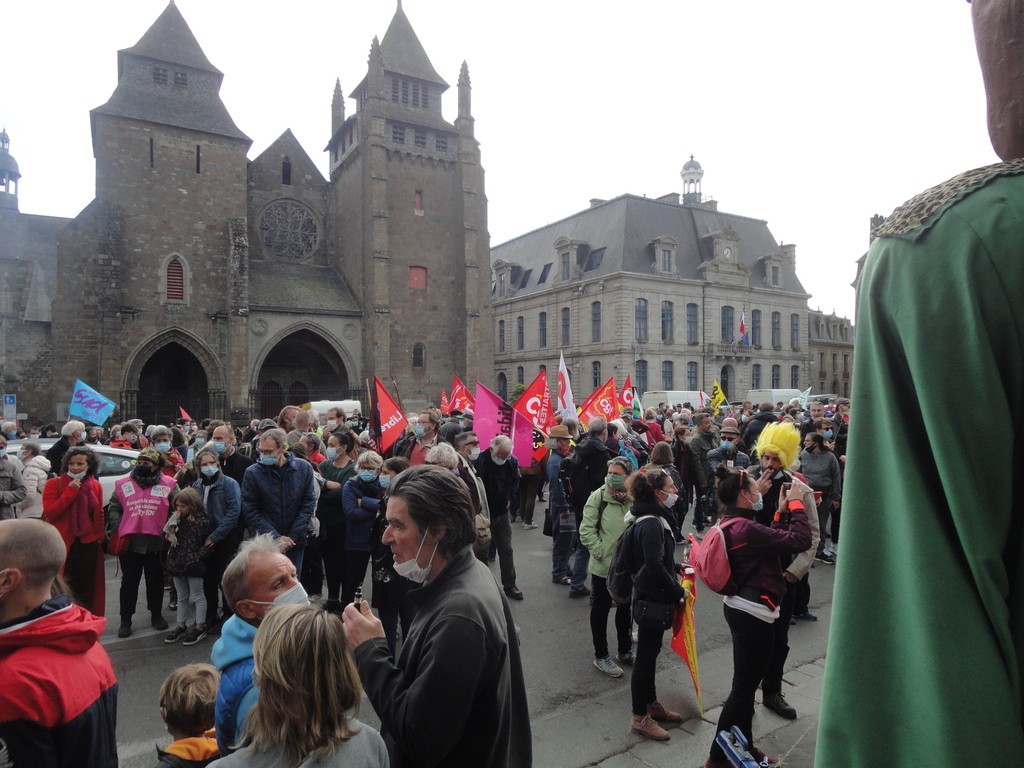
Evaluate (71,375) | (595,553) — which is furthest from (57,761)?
(71,375)

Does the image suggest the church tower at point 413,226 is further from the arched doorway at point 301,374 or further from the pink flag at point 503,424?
the pink flag at point 503,424

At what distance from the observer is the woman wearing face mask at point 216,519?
6.41m

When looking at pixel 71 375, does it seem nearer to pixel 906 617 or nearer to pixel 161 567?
pixel 161 567

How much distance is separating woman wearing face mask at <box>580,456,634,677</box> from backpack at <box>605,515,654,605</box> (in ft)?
2.19

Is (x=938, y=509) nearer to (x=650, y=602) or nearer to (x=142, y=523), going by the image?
(x=650, y=602)

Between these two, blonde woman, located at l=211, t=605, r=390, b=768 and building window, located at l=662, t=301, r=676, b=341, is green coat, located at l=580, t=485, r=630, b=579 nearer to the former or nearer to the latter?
blonde woman, located at l=211, t=605, r=390, b=768

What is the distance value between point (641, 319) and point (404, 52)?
68.1 ft

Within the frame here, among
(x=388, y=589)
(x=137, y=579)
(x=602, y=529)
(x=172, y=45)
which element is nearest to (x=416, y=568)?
(x=388, y=589)

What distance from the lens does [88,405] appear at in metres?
12.9

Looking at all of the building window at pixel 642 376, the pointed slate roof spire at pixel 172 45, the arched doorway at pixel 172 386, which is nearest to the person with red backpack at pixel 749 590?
the arched doorway at pixel 172 386

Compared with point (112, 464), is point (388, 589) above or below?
below

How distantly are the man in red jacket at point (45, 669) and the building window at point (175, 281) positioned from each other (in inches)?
1103

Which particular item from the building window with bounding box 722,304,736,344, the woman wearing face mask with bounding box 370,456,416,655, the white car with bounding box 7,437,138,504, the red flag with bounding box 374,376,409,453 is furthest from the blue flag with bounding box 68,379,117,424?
the building window with bounding box 722,304,736,344

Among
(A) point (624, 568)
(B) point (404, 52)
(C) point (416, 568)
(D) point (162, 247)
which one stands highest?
(B) point (404, 52)
